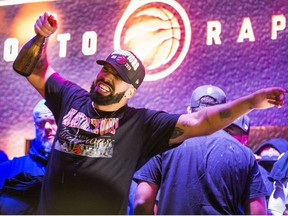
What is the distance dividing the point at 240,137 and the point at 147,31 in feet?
2.60

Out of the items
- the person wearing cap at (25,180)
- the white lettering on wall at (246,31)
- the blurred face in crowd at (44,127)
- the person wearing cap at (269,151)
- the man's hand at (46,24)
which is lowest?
the person wearing cap at (25,180)

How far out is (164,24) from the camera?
255 cm

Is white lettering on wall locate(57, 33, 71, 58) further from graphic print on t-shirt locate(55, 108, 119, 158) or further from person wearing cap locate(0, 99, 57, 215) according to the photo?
graphic print on t-shirt locate(55, 108, 119, 158)

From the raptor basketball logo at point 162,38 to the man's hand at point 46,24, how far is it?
2.78ft

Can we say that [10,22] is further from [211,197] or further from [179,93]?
[211,197]

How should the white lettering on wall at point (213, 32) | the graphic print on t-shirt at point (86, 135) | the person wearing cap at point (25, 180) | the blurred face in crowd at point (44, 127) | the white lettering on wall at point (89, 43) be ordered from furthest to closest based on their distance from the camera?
the white lettering on wall at point (89, 43) < the white lettering on wall at point (213, 32) < the blurred face in crowd at point (44, 127) < the person wearing cap at point (25, 180) < the graphic print on t-shirt at point (86, 135)

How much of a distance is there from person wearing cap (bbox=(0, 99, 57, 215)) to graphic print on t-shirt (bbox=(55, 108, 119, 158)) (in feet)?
1.44

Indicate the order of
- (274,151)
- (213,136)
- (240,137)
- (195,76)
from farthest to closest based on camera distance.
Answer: (195,76), (274,151), (240,137), (213,136)

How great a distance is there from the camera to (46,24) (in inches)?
67.9

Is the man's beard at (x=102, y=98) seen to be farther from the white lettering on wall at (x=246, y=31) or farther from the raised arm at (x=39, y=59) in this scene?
the white lettering on wall at (x=246, y=31)

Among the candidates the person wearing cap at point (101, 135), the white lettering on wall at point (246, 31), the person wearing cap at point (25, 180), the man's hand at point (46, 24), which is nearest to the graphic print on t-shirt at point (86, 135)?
the person wearing cap at point (101, 135)

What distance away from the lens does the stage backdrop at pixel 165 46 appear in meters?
2.36

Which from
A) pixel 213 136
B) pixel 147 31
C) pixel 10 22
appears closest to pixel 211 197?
pixel 213 136

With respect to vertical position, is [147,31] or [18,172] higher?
[147,31]
